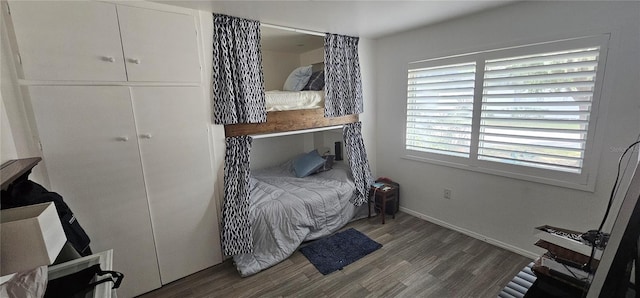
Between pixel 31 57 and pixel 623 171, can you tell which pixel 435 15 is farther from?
pixel 31 57

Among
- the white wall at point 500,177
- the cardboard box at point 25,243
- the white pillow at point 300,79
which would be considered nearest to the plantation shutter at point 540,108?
the white wall at point 500,177

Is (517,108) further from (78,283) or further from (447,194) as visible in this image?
(78,283)

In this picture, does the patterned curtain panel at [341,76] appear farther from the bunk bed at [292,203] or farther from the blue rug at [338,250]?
the blue rug at [338,250]

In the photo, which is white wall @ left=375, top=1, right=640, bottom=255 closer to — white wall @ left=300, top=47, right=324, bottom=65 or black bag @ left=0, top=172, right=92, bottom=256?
white wall @ left=300, top=47, right=324, bottom=65

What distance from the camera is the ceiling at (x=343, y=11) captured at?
80.5 inches

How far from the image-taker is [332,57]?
296 cm

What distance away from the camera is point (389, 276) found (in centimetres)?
223

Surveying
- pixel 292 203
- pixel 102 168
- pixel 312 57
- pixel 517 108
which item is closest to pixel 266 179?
pixel 292 203

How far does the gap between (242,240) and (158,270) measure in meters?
0.69

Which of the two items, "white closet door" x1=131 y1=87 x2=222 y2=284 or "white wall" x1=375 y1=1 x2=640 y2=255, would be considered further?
"white closet door" x1=131 y1=87 x2=222 y2=284

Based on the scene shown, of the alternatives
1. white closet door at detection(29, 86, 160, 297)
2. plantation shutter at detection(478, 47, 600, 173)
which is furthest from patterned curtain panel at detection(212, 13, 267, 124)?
plantation shutter at detection(478, 47, 600, 173)

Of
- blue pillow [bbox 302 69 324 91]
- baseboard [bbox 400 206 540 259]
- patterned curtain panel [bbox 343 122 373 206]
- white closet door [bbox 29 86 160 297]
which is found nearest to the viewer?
white closet door [bbox 29 86 160 297]

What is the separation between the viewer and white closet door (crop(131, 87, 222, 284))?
78.4 inches

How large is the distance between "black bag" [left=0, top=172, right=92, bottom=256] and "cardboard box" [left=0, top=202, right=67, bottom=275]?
658 millimetres
